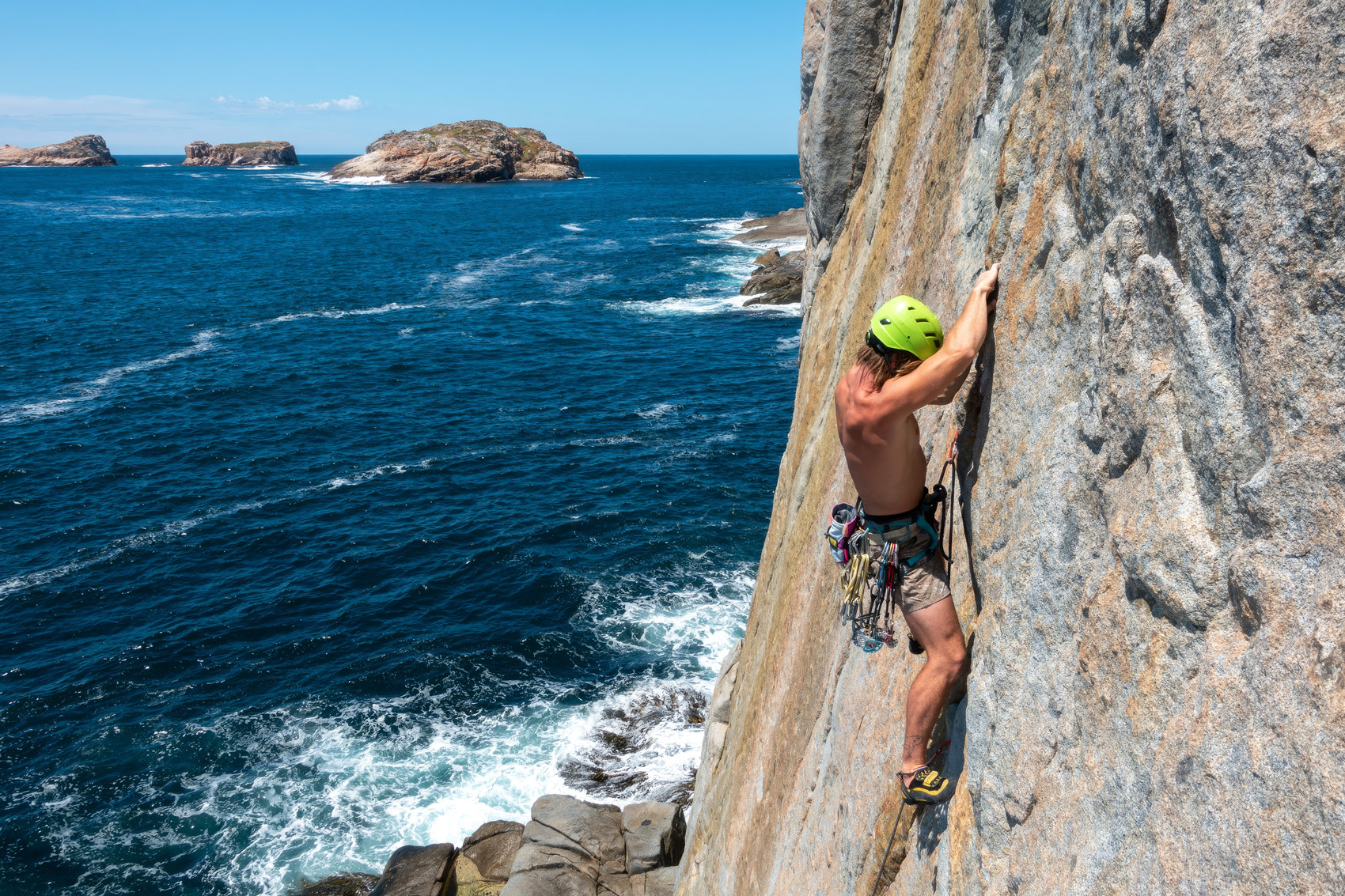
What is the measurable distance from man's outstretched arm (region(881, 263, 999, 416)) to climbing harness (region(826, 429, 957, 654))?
846 mm

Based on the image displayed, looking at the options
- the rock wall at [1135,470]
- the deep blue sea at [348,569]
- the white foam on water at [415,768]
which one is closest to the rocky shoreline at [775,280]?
the deep blue sea at [348,569]

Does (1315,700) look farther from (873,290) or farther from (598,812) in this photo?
(598,812)

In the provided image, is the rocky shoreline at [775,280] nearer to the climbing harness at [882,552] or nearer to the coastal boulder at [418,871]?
the coastal boulder at [418,871]

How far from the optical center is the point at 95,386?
50.5m

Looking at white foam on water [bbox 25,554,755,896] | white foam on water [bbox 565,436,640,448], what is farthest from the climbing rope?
white foam on water [bbox 565,436,640,448]

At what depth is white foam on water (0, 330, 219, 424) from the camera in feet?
151

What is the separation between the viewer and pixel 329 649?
28281mm

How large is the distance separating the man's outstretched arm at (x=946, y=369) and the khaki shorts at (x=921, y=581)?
1013 mm

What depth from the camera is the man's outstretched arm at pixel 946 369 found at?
17.4ft

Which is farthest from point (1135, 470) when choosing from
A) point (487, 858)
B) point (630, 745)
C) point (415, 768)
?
point (415, 768)

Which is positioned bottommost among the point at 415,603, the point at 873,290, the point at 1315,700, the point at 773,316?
the point at 415,603

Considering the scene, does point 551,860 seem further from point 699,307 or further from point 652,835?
point 699,307

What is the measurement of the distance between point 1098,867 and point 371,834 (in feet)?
71.4

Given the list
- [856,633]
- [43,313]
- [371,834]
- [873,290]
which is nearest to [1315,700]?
[856,633]
